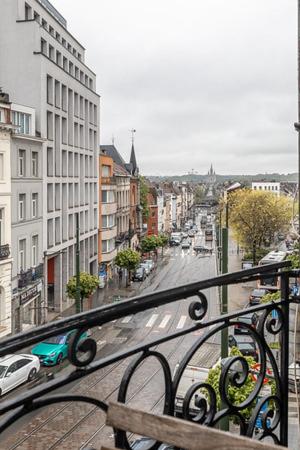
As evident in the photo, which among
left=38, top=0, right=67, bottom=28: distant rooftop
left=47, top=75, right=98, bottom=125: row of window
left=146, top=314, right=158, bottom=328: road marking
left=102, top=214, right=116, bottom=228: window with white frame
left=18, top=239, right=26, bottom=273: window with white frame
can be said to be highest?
left=38, top=0, right=67, bottom=28: distant rooftop

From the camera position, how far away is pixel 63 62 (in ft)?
115

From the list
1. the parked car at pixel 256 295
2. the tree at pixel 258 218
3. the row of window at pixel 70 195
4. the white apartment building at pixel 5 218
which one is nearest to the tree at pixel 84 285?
the row of window at pixel 70 195

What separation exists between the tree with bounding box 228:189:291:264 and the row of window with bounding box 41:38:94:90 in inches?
682

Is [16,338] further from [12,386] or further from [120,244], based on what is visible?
[120,244]

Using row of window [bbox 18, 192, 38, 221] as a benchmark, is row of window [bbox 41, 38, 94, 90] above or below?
above

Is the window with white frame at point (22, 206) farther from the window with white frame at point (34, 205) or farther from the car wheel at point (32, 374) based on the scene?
the car wheel at point (32, 374)

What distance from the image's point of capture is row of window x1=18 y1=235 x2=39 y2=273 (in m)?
25.2

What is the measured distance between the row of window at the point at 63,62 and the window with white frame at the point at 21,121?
4.88 metres

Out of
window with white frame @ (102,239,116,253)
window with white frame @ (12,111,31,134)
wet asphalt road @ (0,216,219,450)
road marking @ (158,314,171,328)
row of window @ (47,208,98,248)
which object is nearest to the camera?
wet asphalt road @ (0,216,219,450)

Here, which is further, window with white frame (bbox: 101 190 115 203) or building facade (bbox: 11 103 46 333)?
window with white frame (bbox: 101 190 115 203)

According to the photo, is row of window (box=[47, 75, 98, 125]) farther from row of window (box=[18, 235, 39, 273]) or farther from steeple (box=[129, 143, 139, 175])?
steeple (box=[129, 143, 139, 175])

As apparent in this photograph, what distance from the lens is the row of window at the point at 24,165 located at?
84.0 feet

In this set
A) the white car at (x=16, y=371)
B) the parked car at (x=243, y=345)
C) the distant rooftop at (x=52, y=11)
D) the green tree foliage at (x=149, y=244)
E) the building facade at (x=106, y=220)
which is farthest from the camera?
the green tree foliage at (x=149, y=244)

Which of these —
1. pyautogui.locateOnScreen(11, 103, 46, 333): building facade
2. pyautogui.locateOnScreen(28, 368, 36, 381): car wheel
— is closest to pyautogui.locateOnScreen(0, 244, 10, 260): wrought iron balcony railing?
pyautogui.locateOnScreen(11, 103, 46, 333): building facade
